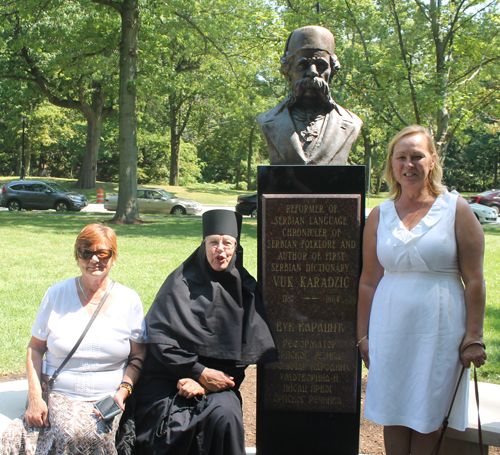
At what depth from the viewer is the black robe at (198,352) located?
2980 mm

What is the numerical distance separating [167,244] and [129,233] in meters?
2.11

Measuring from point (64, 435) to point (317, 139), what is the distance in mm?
2799

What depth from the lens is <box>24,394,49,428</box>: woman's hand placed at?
9.51ft

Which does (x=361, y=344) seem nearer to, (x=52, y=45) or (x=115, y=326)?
(x=115, y=326)

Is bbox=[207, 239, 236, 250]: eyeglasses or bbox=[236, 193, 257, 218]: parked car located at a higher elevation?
bbox=[236, 193, 257, 218]: parked car

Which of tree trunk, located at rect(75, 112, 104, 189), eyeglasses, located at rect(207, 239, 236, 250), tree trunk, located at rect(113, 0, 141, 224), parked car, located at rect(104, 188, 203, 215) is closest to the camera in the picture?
eyeglasses, located at rect(207, 239, 236, 250)

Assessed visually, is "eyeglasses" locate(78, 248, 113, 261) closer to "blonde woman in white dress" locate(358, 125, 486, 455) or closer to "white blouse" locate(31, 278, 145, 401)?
"white blouse" locate(31, 278, 145, 401)

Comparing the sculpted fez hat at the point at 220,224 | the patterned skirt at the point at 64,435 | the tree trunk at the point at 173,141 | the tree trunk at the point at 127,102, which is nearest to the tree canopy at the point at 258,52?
A: the tree trunk at the point at 127,102

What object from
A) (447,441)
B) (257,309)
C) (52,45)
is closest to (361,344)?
(257,309)

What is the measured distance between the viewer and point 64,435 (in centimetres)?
285

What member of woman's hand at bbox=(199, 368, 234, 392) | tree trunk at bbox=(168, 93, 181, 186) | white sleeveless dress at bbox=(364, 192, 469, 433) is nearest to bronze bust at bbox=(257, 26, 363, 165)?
white sleeveless dress at bbox=(364, 192, 469, 433)

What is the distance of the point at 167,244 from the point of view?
40.8 feet

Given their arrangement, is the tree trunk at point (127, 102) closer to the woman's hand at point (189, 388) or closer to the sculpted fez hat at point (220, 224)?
the sculpted fez hat at point (220, 224)


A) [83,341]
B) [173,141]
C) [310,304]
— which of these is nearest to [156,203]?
[173,141]
